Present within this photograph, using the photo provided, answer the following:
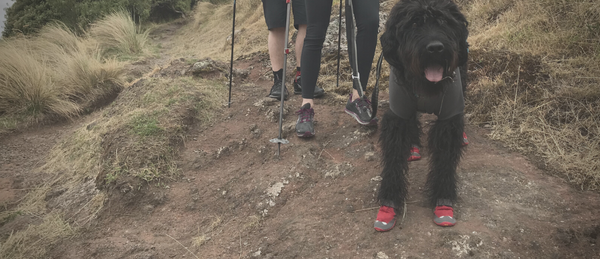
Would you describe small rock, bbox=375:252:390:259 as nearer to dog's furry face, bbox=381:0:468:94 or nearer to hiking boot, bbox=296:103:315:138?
dog's furry face, bbox=381:0:468:94

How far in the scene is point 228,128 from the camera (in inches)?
170

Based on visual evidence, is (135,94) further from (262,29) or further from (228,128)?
(262,29)

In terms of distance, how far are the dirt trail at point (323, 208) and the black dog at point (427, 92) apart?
0.18 meters

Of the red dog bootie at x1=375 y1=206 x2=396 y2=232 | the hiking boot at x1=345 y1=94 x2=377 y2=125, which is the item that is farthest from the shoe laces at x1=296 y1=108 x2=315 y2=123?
the red dog bootie at x1=375 y1=206 x2=396 y2=232

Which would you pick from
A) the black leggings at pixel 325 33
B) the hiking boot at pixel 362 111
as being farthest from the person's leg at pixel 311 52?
the hiking boot at pixel 362 111

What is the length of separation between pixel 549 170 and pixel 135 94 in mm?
4875

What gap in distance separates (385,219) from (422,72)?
91 centimetres

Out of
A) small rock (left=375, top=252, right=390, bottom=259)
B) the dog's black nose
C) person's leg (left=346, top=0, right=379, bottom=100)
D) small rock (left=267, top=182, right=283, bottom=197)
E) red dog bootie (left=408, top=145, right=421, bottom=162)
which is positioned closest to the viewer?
the dog's black nose

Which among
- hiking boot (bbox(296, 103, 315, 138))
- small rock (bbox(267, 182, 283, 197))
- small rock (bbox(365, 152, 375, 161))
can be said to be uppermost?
hiking boot (bbox(296, 103, 315, 138))

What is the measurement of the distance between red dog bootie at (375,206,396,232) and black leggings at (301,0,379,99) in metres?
1.52

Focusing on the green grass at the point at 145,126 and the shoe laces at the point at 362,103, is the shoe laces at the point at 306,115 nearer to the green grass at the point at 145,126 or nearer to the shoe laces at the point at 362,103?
the shoe laces at the point at 362,103

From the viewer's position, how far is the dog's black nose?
1879 millimetres

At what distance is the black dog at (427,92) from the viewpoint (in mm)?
1978

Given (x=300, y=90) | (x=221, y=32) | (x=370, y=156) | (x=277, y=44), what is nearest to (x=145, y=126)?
(x=277, y=44)
